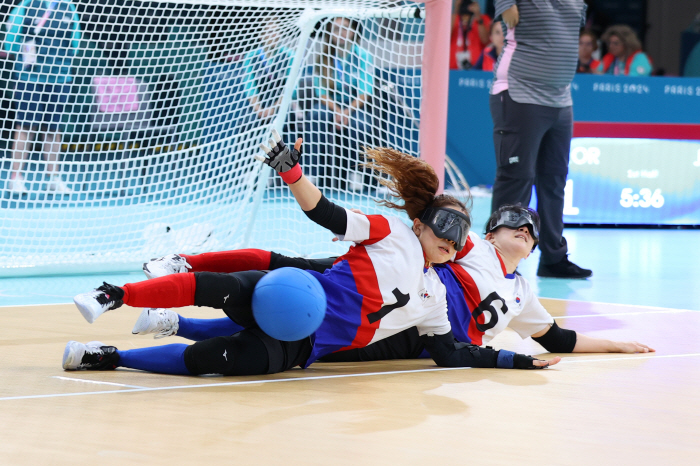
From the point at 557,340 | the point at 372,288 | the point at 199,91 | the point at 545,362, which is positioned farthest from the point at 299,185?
the point at 199,91

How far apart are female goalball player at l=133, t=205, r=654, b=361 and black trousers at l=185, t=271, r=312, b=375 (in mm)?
357

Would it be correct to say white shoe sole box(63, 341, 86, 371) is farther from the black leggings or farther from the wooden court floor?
the black leggings

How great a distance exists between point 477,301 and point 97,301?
149 cm

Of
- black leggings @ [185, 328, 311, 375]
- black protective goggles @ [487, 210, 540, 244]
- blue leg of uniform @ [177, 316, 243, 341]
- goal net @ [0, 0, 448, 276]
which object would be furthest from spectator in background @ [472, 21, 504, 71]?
black leggings @ [185, 328, 311, 375]

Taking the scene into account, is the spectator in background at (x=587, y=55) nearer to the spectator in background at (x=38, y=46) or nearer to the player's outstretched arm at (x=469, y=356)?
the spectator in background at (x=38, y=46)

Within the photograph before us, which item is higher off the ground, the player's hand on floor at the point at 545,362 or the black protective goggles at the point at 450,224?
the black protective goggles at the point at 450,224

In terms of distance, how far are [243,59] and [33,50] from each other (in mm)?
1520

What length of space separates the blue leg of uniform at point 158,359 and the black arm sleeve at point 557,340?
1488 millimetres

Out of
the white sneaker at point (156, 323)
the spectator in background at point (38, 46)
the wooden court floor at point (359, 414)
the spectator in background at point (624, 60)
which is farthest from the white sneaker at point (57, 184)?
the spectator in background at point (624, 60)

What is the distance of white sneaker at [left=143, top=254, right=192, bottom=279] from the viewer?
135 inches

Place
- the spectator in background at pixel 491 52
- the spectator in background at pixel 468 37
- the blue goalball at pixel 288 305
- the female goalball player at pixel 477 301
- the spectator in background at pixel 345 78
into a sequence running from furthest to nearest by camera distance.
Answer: the spectator in background at pixel 468 37 → the spectator in background at pixel 491 52 → the spectator in background at pixel 345 78 → the female goalball player at pixel 477 301 → the blue goalball at pixel 288 305

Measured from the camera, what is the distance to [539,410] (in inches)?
112

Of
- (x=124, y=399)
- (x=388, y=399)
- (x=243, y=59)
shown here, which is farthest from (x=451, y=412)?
(x=243, y=59)

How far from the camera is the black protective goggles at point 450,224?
11.1 ft
